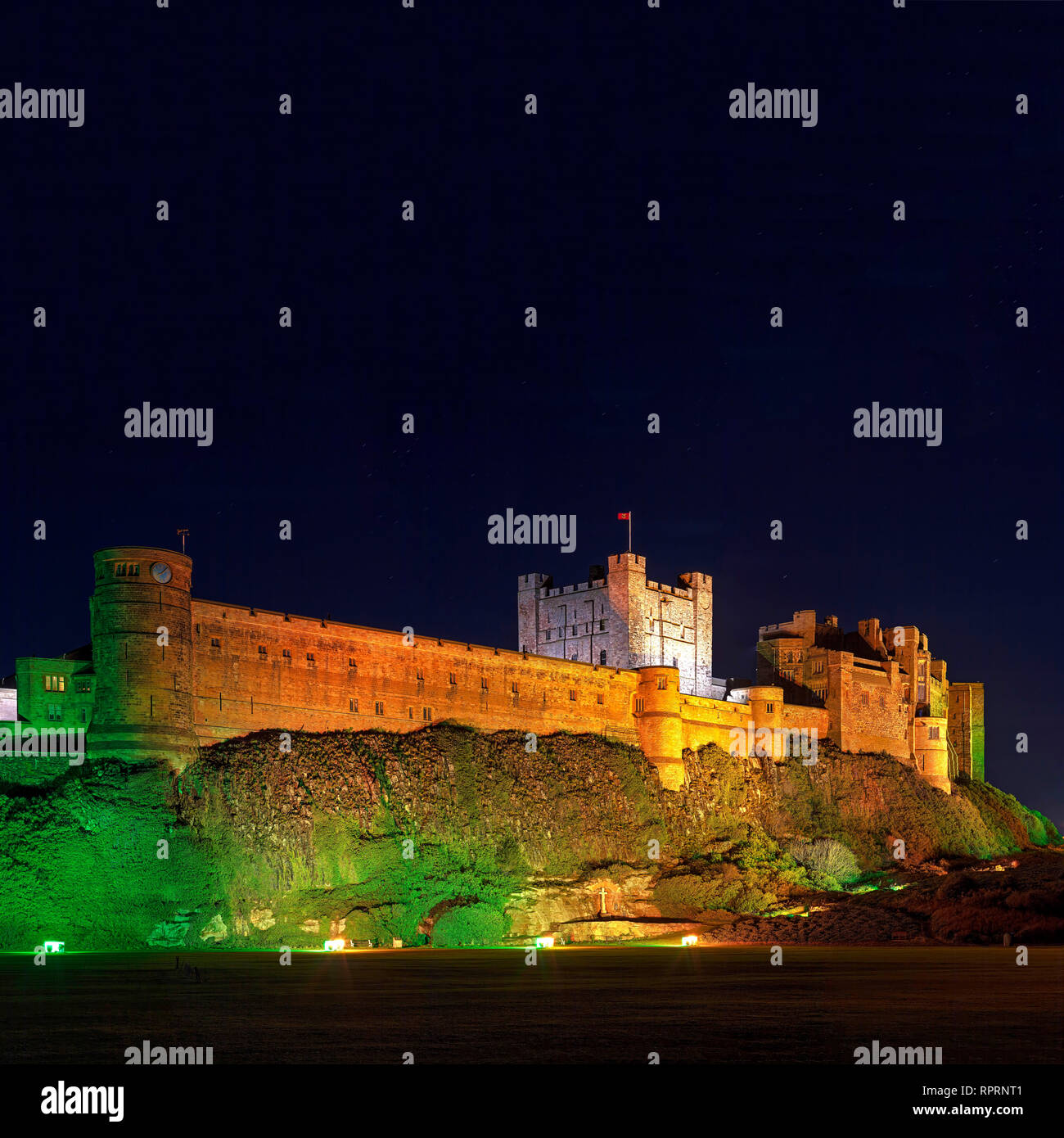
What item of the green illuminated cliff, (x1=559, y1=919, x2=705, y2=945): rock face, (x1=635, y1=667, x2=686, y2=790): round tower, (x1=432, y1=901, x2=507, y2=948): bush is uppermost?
(x1=635, y1=667, x2=686, y2=790): round tower

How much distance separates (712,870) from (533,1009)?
163 ft

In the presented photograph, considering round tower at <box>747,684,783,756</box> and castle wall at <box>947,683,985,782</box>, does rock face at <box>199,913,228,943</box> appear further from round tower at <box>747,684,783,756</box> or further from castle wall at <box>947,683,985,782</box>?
castle wall at <box>947,683,985,782</box>

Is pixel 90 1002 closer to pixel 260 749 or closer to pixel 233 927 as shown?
pixel 233 927

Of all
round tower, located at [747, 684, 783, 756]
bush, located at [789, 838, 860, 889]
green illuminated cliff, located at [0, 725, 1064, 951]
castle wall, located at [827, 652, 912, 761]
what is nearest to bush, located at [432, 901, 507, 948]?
green illuminated cliff, located at [0, 725, 1064, 951]

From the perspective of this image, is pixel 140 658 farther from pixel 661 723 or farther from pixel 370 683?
pixel 661 723

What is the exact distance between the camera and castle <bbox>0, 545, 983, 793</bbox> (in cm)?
6346

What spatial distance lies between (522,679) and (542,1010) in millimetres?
56429

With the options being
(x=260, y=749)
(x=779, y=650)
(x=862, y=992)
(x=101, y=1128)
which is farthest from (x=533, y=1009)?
(x=779, y=650)

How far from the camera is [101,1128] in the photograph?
15750mm

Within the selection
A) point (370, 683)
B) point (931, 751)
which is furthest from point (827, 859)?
point (370, 683)

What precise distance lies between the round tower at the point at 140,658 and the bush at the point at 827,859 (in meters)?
41.2

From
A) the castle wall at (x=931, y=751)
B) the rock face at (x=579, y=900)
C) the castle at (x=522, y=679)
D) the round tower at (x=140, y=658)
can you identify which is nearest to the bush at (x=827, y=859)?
the castle at (x=522, y=679)

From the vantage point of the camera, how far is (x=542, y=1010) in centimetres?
2742

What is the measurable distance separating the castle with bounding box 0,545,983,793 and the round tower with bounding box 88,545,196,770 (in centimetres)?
7
